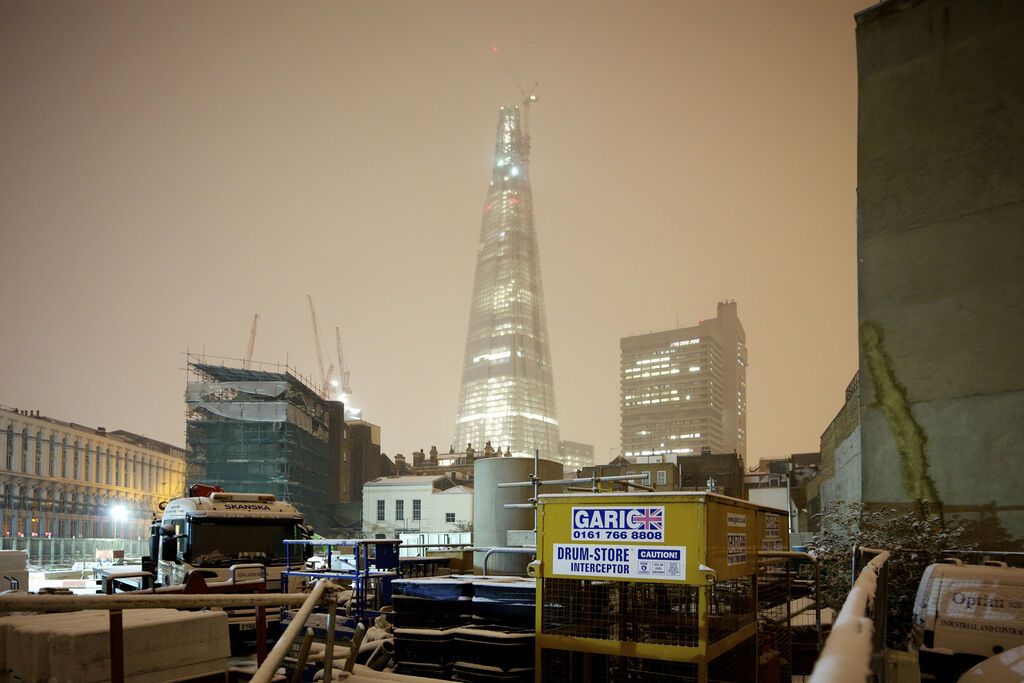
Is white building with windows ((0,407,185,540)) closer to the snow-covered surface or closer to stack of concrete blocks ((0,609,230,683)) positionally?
stack of concrete blocks ((0,609,230,683))

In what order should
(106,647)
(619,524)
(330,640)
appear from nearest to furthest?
(106,647) < (330,640) < (619,524)

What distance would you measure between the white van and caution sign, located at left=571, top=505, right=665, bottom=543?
13.8 feet

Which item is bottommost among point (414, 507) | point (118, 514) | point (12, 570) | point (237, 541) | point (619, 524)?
point (118, 514)

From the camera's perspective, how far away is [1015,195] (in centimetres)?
1484

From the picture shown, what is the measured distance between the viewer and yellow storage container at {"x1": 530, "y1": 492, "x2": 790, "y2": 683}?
5.76 m

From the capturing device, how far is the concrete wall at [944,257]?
48.1 feet

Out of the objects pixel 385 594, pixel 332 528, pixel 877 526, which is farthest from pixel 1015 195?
pixel 332 528

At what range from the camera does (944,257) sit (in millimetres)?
15664

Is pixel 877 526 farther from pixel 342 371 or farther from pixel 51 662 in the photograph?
pixel 342 371

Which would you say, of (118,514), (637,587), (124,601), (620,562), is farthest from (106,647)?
(118,514)

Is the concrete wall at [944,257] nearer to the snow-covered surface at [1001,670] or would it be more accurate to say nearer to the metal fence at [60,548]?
the snow-covered surface at [1001,670]

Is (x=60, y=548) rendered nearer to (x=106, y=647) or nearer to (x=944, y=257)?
(x=106, y=647)

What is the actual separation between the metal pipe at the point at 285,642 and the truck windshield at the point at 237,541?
→ 425 inches

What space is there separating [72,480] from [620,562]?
280 feet
